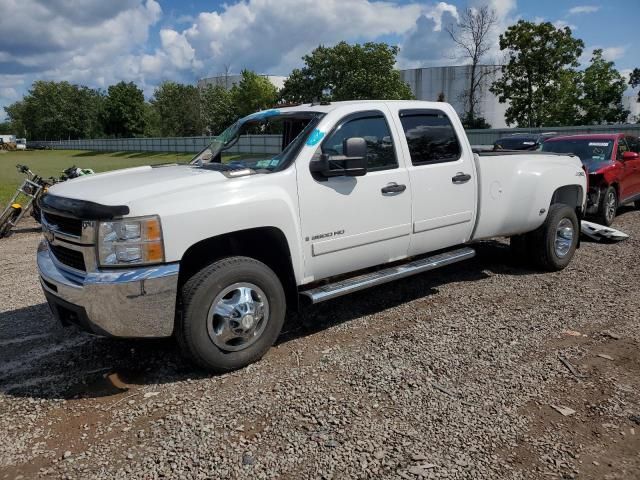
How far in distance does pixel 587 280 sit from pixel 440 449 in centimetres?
405

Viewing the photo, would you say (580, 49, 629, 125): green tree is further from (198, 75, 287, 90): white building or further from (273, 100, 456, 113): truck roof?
(198, 75, 287, 90): white building

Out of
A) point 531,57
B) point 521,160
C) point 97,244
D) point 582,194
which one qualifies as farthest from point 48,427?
point 531,57

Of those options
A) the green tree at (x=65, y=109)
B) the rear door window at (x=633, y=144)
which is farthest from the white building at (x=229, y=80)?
the rear door window at (x=633, y=144)

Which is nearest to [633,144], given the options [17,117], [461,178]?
[461,178]

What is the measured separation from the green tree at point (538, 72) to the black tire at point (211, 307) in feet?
112

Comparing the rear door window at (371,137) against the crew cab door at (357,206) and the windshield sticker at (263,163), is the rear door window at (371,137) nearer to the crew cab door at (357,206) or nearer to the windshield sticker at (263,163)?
the crew cab door at (357,206)

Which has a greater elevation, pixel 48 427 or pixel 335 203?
pixel 335 203

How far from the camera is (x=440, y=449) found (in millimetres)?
2953

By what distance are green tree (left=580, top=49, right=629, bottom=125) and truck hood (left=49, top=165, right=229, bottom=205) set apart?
3599 cm

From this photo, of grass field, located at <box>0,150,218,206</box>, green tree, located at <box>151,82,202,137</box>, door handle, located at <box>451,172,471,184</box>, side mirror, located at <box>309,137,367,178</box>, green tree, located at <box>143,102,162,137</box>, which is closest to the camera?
side mirror, located at <box>309,137,367,178</box>

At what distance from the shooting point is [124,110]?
A: 81812 millimetres

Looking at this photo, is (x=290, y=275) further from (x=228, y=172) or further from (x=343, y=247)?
(x=228, y=172)

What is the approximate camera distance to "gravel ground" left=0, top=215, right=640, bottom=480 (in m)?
2.88

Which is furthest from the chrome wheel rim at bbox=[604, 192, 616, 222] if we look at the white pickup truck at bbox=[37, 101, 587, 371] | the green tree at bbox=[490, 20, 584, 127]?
the green tree at bbox=[490, 20, 584, 127]
